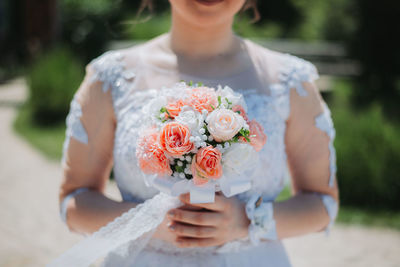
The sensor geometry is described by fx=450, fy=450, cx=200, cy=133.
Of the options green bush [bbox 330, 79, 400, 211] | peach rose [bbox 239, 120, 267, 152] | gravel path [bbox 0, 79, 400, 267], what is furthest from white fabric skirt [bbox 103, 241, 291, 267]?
green bush [bbox 330, 79, 400, 211]

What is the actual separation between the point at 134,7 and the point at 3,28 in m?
11.1

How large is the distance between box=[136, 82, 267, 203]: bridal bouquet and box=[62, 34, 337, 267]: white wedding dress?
25 cm

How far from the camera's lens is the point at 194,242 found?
1.56 m

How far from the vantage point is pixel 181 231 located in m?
1.54

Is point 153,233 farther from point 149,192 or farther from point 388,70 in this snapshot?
point 388,70

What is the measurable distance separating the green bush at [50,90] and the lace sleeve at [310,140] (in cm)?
875

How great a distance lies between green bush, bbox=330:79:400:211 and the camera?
6137mm

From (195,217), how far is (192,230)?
0.17 ft

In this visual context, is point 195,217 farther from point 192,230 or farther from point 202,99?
point 202,99

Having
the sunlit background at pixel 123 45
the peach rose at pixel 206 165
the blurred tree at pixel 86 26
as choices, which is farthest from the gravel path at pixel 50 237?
the blurred tree at pixel 86 26

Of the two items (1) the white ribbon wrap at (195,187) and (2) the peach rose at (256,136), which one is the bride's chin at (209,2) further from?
(1) the white ribbon wrap at (195,187)

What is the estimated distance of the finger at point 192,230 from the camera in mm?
1536

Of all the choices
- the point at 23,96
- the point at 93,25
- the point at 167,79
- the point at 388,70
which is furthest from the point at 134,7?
the point at 167,79

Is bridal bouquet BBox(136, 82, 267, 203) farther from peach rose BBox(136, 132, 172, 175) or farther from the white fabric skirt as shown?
the white fabric skirt
